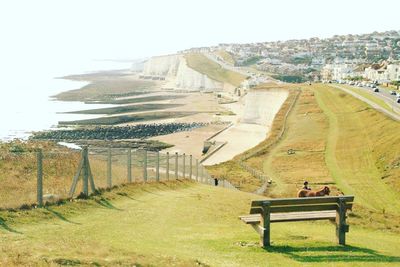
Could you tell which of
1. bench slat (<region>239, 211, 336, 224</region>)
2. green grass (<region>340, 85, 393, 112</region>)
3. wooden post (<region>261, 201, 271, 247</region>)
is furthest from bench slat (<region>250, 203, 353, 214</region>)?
green grass (<region>340, 85, 393, 112</region>)

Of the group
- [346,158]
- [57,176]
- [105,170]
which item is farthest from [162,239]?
[346,158]

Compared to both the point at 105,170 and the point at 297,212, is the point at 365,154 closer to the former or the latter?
the point at 105,170

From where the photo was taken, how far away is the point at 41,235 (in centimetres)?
1145

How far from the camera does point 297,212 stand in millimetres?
12148

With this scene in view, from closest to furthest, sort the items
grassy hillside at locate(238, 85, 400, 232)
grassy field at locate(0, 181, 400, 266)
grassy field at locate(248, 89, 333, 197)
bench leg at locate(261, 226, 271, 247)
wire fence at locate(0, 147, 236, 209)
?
grassy field at locate(0, 181, 400, 266) → bench leg at locate(261, 226, 271, 247) → wire fence at locate(0, 147, 236, 209) → grassy hillside at locate(238, 85, 400, 232) → grassy field at locate(248, 89, 333, 197)

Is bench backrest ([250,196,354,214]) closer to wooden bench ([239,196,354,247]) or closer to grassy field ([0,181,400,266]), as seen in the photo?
wooden bench ([239,196,354,247])

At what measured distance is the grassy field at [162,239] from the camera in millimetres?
9695

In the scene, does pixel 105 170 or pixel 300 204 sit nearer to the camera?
pixel 300 204

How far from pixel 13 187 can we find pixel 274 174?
32.8 m

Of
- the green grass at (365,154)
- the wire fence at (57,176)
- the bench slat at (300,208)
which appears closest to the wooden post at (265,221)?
the bench slat at (300,208)

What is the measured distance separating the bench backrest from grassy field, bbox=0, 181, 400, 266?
76 centimetres

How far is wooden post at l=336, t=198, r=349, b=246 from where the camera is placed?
11.8 meters

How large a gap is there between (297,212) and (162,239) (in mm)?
2968

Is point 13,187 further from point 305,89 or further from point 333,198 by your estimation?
point 305,89
